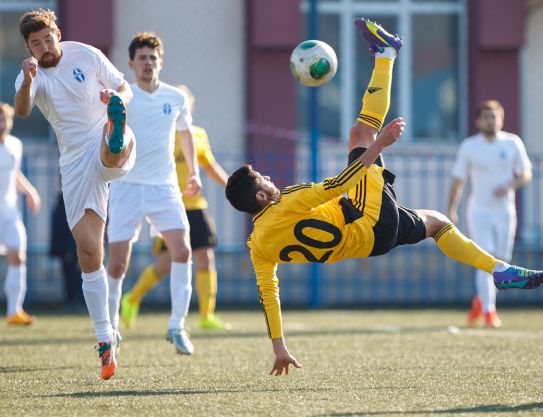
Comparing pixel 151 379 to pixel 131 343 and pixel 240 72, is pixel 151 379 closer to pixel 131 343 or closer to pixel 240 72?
pixel 131 343

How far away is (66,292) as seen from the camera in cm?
1331

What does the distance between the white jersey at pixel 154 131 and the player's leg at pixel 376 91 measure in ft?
5.86

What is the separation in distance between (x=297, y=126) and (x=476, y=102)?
241 cm

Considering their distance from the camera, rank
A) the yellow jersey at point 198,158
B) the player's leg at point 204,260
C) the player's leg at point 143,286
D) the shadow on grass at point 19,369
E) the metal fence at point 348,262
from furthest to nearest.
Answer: the metal fence at point 348,262 → the player's leg at point 143,286 → the player's leg at point 204,260 → the yellow jersey at point 198,158 → the shadow on grass at point 19,369

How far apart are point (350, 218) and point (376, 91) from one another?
31.6 inches

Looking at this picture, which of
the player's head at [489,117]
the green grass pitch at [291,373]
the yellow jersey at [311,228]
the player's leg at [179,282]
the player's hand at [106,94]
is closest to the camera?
the green grass pitch at [291,373]

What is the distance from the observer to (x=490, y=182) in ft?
37.0

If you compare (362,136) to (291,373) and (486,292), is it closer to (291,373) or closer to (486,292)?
(291,373)

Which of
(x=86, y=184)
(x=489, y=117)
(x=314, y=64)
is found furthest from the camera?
(x=489, y=117)

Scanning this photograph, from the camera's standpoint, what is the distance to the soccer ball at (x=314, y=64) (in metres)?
7.07

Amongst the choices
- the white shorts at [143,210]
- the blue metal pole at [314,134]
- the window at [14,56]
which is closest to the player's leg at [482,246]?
the blue metal pole at [314,134]

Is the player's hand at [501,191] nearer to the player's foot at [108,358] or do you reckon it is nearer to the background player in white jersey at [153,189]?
the background player in white jersey at [153,189]

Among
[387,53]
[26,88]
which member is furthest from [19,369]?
[387,53]

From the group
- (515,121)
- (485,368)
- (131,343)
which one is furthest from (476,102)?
(485,368)
